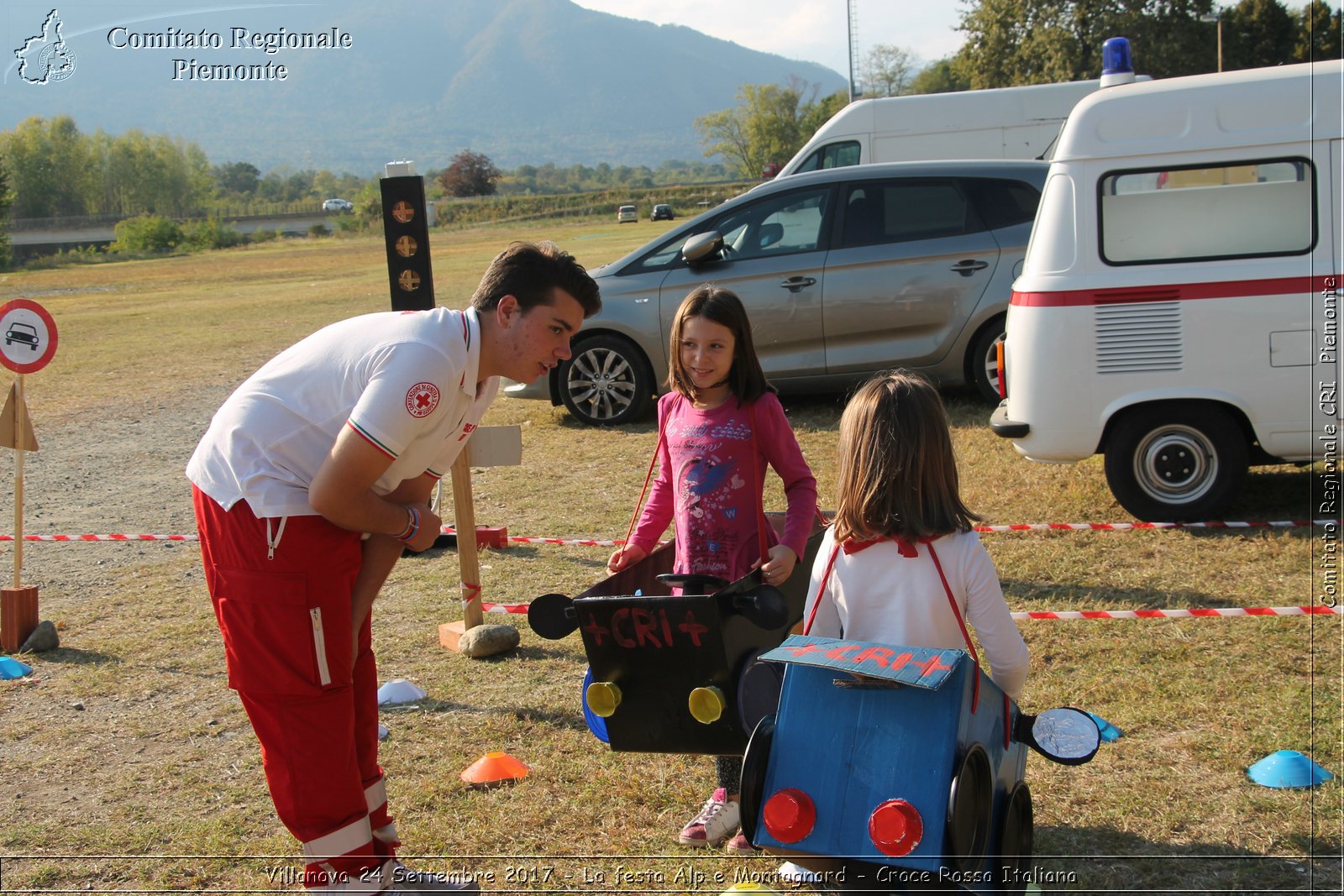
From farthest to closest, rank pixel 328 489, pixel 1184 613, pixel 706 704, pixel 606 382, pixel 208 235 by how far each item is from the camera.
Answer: pixel 208 235 → pixel 606 382 → pixel 1184 613 → pixel 706 704 → pixel 328 489

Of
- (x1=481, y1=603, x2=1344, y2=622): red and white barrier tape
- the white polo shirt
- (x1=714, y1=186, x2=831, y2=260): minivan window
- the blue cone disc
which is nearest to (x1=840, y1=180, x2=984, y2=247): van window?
(x1=714, y1=186, x2=831, y2=260): minivan window

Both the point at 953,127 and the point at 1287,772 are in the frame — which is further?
the point at 953,127

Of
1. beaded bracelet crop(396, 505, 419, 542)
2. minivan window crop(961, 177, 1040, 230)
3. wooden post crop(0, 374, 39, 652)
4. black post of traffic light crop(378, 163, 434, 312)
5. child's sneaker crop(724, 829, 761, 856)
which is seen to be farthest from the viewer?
minivan window crop(961, 177, 1040, 230)

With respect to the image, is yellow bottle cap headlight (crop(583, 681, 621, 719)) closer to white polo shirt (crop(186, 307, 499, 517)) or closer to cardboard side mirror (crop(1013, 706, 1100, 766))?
white polo shirt (crop(186, 307, 499, 517))

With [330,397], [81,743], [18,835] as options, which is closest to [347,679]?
[330,397]

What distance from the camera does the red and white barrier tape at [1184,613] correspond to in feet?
16.3

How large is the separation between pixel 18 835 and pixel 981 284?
25.4ft

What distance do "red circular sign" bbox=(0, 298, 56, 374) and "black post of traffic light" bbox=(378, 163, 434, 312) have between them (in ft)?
5.95

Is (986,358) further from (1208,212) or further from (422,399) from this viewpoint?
(422,399)

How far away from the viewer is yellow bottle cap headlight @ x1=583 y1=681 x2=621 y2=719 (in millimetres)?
3000

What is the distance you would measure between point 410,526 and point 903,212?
7.64m

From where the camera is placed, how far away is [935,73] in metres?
88.1

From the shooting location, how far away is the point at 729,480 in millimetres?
3525

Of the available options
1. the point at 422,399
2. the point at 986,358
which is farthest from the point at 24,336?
the point at 986,358
